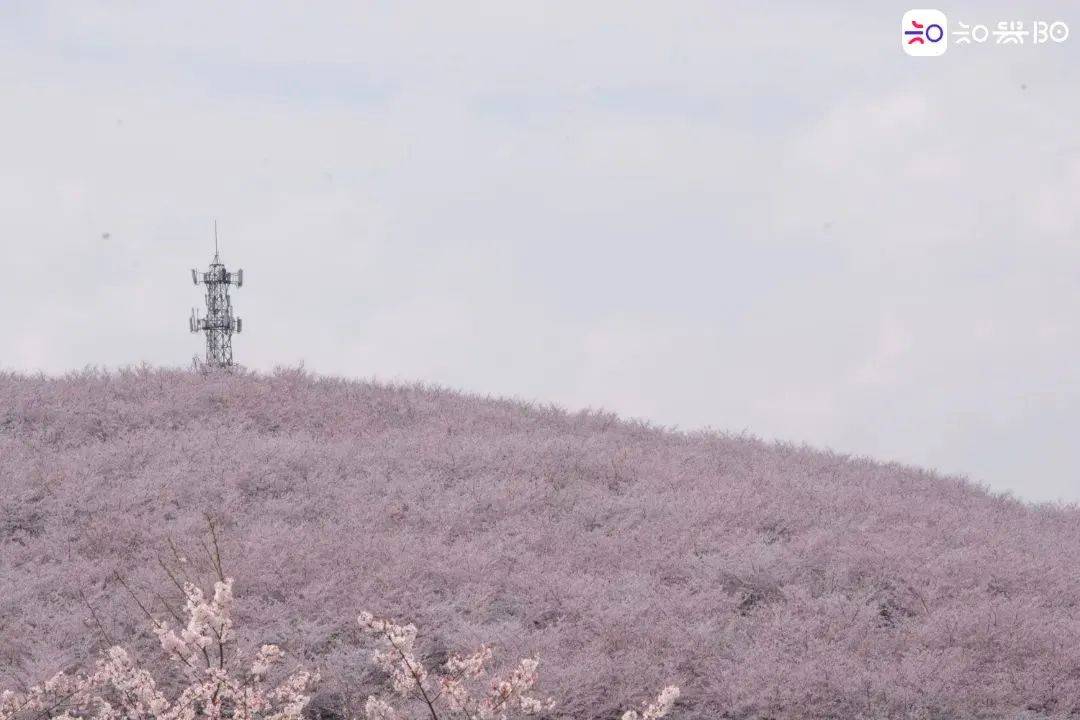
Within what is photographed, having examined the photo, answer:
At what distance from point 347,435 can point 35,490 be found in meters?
4.00

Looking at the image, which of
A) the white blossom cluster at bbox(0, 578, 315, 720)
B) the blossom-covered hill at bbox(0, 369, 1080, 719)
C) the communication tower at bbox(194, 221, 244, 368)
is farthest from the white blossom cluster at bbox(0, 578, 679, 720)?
the communication tower at bbox(194, 221, 244, 368)

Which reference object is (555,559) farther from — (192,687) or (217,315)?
(217,315)

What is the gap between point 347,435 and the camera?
13883 millimetres

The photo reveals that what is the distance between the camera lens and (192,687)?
5477 mm

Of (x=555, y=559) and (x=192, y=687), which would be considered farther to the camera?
(x=555, y=559)

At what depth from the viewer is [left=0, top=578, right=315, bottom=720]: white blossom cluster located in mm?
4793

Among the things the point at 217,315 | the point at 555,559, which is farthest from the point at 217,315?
the point at 555,559

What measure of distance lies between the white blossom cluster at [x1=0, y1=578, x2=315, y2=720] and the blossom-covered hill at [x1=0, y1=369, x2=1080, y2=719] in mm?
549

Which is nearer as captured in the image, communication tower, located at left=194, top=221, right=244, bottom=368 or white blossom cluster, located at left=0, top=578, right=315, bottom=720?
white blossom cluster, located at left=0, top=578, right=315, bottom=720

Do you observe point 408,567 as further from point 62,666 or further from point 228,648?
point 62,666

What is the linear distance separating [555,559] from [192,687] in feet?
14.1

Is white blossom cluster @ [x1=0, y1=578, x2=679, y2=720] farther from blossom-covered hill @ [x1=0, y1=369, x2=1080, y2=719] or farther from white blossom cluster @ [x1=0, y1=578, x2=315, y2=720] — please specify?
blossom-covered hill @ [x1=0, y1=369, x2=1080, y2=719]

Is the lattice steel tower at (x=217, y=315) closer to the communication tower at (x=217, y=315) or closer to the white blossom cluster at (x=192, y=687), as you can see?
the communication tower at (x=217, y=315)

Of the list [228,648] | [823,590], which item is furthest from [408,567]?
[823,590]
